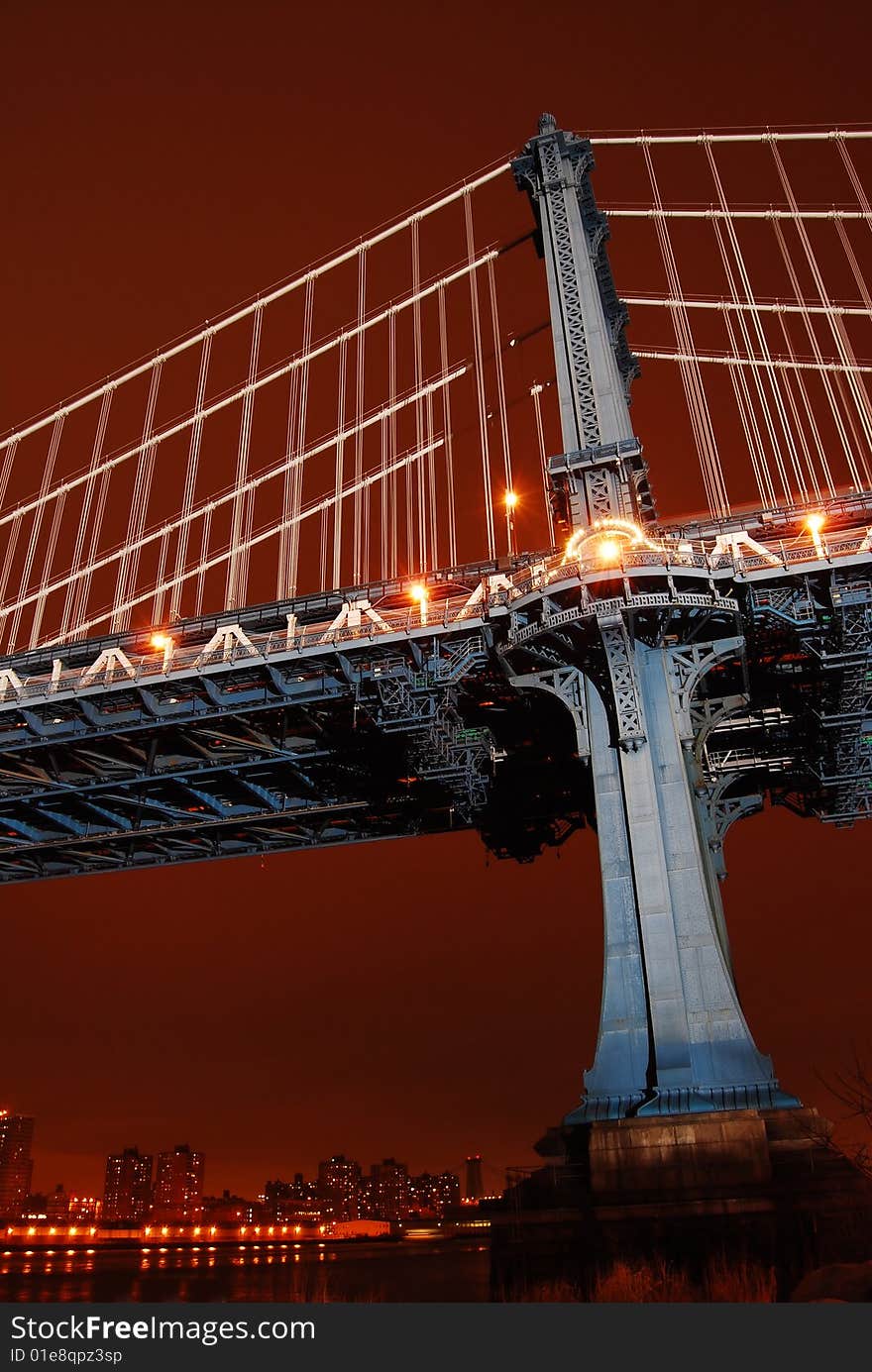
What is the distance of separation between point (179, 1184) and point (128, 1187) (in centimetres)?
932

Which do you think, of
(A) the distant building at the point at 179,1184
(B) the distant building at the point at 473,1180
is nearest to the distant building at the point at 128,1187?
(A) the distant building at the point at 179,1184

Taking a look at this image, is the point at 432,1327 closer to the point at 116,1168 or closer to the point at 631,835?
the point at 631,835

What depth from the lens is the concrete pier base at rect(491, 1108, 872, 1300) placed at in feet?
60.2

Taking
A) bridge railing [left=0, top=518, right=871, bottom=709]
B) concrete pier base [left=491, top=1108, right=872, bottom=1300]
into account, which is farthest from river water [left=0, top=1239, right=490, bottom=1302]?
bridge railing [left=0, top=518, right=871, bottom=709]

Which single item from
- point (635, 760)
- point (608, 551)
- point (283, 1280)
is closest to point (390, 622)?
point (608, 551)

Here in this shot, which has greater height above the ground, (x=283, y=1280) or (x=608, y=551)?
(x=608, y=551)

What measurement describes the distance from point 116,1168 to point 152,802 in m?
163

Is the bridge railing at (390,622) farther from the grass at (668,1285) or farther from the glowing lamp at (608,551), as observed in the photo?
the grass at (668,1285)

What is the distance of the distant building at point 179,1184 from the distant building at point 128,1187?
7.71ft

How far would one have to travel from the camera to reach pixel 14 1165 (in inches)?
6777

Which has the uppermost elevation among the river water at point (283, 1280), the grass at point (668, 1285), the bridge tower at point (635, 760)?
the bridge tower at point (635, 760)

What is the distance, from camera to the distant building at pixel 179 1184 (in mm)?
170000

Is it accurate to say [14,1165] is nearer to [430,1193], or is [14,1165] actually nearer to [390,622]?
[430,1193]

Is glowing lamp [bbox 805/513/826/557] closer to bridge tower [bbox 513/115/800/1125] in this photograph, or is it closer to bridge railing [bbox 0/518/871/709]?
bridge railing [bbox 0/518/871/709]
